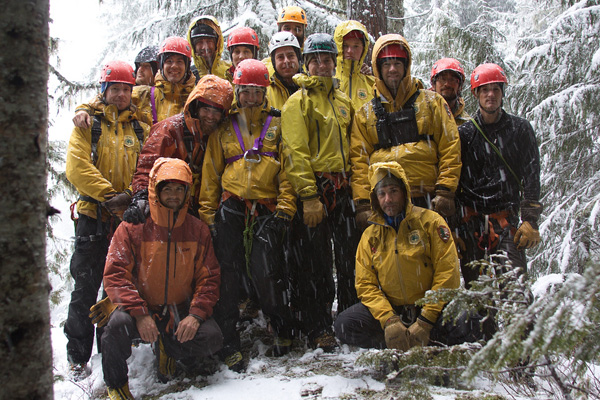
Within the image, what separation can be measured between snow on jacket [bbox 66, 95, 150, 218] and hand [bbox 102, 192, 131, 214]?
0.27 feet

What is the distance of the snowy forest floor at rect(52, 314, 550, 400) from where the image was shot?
3.93 metres

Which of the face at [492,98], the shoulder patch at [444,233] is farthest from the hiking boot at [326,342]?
the face at [492,98]

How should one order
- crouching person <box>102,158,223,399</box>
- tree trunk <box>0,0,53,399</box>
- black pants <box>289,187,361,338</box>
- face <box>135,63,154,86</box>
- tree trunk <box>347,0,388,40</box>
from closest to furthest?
tree trunk <box>0,0,53,399</box>, crouching person <box>102,158,223,399</box>, black pants <box>289,187,361,338</box>, face <box>135,63,154,86</box>, tree trunk <box>347,0,388,40</box>

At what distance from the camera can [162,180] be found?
443 centimetres

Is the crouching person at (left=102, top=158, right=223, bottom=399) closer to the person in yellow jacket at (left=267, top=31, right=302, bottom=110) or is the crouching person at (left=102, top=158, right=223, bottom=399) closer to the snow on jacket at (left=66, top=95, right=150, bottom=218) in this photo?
the snow on jacket at (left=66, top=95, right=150, bottom=218)

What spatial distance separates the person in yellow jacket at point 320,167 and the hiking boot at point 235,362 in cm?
81

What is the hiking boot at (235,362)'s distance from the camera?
15.6ft

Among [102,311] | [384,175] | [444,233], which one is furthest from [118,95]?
[444,233]

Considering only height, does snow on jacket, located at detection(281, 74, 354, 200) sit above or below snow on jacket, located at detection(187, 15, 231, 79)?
below

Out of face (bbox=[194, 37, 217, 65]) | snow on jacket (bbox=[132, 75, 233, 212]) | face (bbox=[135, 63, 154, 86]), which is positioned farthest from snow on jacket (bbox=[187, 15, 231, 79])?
snow on jacket (bbox=[132, 75, 233, 212])

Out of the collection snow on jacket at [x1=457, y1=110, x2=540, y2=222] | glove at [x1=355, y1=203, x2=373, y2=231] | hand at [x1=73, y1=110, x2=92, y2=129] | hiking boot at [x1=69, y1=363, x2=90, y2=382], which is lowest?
hiking boot at [x1=69, y1=363, x2=90, y2=382]

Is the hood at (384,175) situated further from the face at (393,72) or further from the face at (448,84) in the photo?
the face at (448,84)

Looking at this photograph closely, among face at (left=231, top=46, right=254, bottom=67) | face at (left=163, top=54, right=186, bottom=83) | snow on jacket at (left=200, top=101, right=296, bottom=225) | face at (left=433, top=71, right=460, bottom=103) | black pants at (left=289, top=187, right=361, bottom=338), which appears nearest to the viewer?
snow on jacket at (left=200, top=101, right=296, bottom=225)

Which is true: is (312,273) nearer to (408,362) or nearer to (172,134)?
(172,134)
